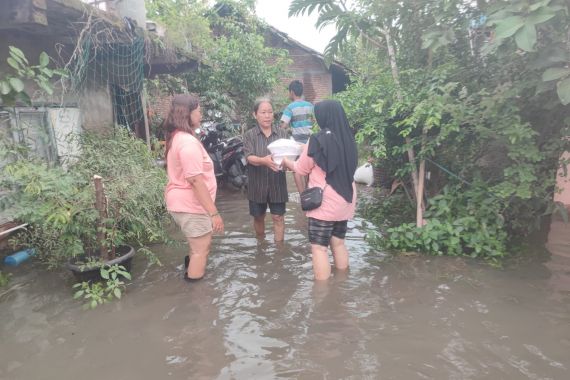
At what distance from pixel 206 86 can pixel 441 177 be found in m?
6.28

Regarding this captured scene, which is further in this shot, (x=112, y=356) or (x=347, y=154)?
(x=347, y=154)

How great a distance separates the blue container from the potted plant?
109 mm

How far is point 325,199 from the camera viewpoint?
3.35 meters

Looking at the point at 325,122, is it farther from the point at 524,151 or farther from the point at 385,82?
the point at 524,151

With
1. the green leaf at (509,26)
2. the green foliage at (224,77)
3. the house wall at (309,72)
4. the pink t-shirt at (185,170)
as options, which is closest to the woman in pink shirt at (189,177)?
the pink t-shirt at (185,170)

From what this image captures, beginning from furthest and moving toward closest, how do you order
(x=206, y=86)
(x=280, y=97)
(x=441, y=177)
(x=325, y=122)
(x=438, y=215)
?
(x=280, y=97) → (x=206, y=86) → (x=441, y=177) → (x=438, y=215) → (x=325, y=122)

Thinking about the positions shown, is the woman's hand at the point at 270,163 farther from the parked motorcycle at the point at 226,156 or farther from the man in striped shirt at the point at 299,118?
the parked motorcycle at the point at 226,156

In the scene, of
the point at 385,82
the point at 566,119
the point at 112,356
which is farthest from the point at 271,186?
the point at 566,119

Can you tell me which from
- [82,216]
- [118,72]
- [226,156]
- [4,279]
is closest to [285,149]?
[82,216]

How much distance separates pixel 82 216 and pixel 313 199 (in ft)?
6.35

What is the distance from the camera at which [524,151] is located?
3.44 m

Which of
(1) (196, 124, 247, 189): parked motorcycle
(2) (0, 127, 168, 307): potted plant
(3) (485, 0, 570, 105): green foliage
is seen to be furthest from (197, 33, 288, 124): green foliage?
(3) (485, 0, 570, 105): green foliage

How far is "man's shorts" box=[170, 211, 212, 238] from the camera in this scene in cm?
341

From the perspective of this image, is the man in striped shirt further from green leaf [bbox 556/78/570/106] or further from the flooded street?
green leaf [bbox 556/78/570/106]
